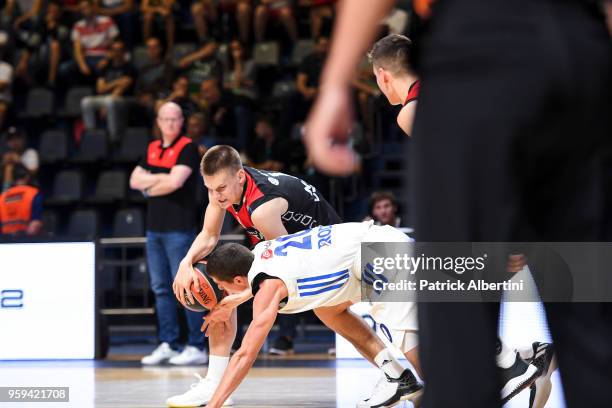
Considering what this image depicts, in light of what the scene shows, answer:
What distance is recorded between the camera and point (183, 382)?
259 inches

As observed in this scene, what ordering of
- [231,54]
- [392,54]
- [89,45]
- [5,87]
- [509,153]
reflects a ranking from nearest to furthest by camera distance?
[509,153]
[392,54]
[5,87]
[231,54]
[89,45]

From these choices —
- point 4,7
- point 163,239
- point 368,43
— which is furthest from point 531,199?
point 4,7

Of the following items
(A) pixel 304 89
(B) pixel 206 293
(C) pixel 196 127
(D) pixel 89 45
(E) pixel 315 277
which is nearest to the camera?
(E) pixel 315 277

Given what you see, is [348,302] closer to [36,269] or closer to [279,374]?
[279,374]

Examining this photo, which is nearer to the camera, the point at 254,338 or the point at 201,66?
the point at 254,338

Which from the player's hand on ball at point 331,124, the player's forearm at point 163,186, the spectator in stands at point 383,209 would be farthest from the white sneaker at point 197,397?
the player's hand on ball at point 331,124

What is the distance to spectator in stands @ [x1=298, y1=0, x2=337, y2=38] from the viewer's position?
527 inches

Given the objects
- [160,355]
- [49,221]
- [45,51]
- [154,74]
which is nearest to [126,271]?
[49,221]

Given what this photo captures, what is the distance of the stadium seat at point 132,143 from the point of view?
40.5 ft

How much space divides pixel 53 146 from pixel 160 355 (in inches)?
211

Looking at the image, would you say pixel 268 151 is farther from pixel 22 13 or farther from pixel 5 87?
pixel 22 13

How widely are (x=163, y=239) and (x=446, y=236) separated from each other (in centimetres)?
673

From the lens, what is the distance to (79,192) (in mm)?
12078

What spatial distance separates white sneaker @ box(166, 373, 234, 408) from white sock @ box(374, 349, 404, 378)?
840 millimetres
